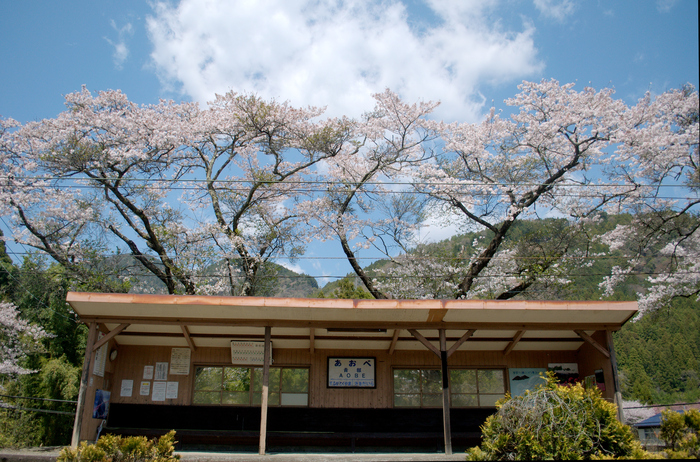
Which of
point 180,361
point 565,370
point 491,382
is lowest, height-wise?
point 491,382

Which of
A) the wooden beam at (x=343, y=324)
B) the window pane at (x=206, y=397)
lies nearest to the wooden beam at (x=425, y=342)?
the wooden beam at (x=343, y=324)

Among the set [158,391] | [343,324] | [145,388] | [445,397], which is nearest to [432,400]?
[445,397]

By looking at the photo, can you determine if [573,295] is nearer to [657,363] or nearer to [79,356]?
[79,356]

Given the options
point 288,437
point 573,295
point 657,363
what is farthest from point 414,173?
point 657,363

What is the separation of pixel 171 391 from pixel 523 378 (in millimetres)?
7598

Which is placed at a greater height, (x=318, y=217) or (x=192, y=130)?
(x=192, y=130)

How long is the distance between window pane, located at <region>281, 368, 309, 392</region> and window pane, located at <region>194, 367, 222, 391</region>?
141 centimetres

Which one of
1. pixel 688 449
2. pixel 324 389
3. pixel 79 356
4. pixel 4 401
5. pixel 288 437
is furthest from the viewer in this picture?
pixel 79 356

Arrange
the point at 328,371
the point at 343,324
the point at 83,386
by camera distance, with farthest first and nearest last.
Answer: the point at 328,371
the point at 343,324
the point at 83,386

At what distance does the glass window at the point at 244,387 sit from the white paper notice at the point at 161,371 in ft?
2.07

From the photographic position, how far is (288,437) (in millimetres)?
9414

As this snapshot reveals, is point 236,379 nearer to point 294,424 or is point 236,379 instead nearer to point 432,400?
point 294,424

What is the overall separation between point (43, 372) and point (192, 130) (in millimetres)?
10876

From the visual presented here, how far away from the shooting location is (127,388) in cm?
997
